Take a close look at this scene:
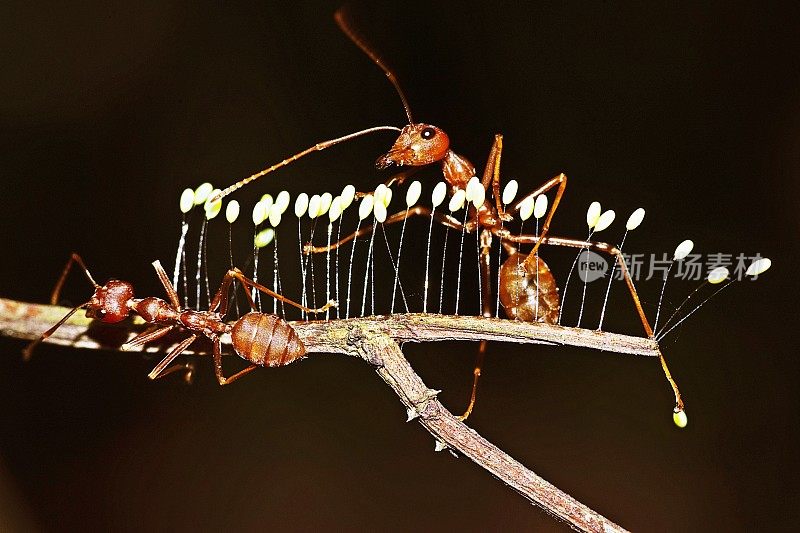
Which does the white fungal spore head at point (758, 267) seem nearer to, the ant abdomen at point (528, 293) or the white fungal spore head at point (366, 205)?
the ant abdomen at point (528, 293)

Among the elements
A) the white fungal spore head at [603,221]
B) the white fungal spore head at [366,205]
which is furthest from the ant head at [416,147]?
the white fungal spore head at [603,221]

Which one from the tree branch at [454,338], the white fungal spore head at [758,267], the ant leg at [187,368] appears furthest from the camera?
the ant leg at [187,368]

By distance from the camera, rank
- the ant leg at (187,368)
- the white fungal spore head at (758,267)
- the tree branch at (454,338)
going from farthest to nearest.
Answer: the ant leg at (187,368) → the white fungal spore head at (758,267) → the tree branch at (454,338)

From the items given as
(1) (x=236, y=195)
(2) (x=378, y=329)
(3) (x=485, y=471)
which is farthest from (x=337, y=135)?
(3) (x=485, y=471)

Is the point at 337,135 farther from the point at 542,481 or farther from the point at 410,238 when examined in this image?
the point at 542,481

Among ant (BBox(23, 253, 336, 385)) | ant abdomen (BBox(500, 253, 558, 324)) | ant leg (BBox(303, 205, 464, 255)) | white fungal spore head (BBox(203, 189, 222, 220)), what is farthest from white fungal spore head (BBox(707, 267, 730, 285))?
white fungal spore head (BBox(203, 189, 222, 220))

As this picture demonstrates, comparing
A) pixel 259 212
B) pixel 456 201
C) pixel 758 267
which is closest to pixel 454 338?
pixel 456 201

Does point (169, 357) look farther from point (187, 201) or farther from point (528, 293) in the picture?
point (528, 293)
